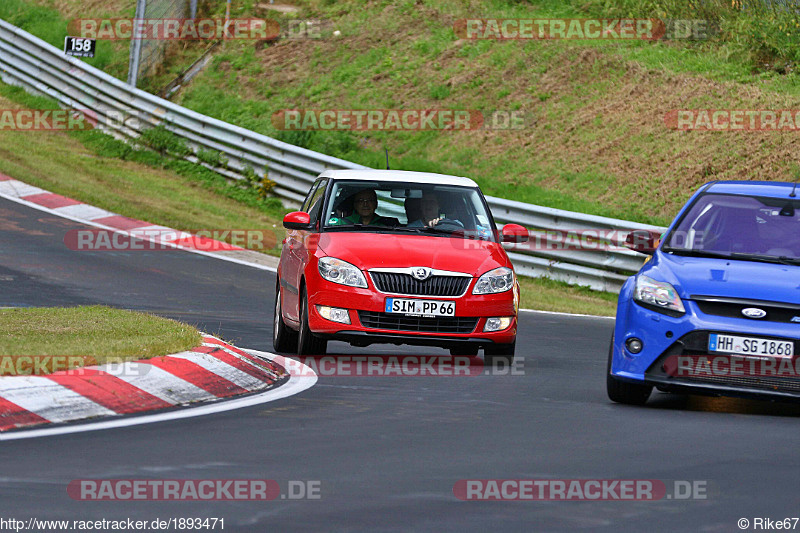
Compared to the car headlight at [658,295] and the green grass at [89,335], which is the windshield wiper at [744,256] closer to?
the car headlight at [658,295]

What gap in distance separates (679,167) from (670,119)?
5.93 feet

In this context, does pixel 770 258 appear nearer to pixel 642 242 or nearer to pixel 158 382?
pixel 642 242

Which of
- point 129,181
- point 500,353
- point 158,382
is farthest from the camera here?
point 129,181

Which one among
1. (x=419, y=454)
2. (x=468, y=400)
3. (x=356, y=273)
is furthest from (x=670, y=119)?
(x=419, y=454)

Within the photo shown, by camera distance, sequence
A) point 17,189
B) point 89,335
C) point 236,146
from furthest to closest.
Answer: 1. point 236,146
2. point 17,189
3. point 89,335

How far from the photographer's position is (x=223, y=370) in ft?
31.7

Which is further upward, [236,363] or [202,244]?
[236,363]

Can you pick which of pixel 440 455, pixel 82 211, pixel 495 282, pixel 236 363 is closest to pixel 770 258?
pixel 495 282

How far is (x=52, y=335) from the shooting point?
409 inches

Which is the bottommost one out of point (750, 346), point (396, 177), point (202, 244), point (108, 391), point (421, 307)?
point (202, 244)

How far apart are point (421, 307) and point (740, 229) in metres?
2.61

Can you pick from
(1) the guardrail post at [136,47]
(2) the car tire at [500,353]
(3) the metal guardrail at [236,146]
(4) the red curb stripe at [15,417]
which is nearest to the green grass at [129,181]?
(3) the metal guardrail at [236,146]

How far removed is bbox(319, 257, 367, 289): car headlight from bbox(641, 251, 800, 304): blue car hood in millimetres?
2587

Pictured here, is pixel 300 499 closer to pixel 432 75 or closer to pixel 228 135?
pixel 228 135
